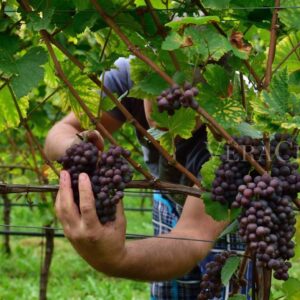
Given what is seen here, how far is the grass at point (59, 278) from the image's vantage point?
498 cm

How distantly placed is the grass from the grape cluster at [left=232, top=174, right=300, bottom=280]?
298 cm

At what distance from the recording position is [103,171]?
1.34m

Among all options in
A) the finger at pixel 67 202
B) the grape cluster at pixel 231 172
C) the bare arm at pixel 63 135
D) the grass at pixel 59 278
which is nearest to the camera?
the grape cluster at pixel 231 172

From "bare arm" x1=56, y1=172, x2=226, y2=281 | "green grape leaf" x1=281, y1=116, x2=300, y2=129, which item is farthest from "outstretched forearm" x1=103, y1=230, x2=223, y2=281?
"green grape leaf" x1=281, y1=116, x2=300, y2=129

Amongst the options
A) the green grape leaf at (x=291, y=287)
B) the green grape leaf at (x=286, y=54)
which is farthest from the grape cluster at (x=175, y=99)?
the green grape leaf at (x=291, y=287)

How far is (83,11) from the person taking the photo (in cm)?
142

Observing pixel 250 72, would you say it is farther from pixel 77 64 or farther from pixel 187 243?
pixel 187 243

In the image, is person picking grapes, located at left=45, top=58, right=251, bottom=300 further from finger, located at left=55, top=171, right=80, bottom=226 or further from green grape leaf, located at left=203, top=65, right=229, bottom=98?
green grape leaf, located at left=203, top=65, right=229, bottom=98

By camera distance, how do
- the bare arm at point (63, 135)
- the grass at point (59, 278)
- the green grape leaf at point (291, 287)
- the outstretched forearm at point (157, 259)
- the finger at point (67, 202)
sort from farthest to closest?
the grass at point (59, 278) < the bare arm at point (63, 135) < the outstretched forearm at point (157, 259) < the green grape leaf at point (291, 287) < the finger at point (67, 202)

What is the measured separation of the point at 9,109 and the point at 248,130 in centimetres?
68

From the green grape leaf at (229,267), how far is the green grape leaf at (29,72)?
563mm

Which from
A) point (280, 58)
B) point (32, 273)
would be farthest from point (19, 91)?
point (32, 273)

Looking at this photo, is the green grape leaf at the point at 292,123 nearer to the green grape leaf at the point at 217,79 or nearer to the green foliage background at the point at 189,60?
the green foliage background at the point at 189,60

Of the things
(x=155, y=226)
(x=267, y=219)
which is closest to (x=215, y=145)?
(x=267, y=219)
